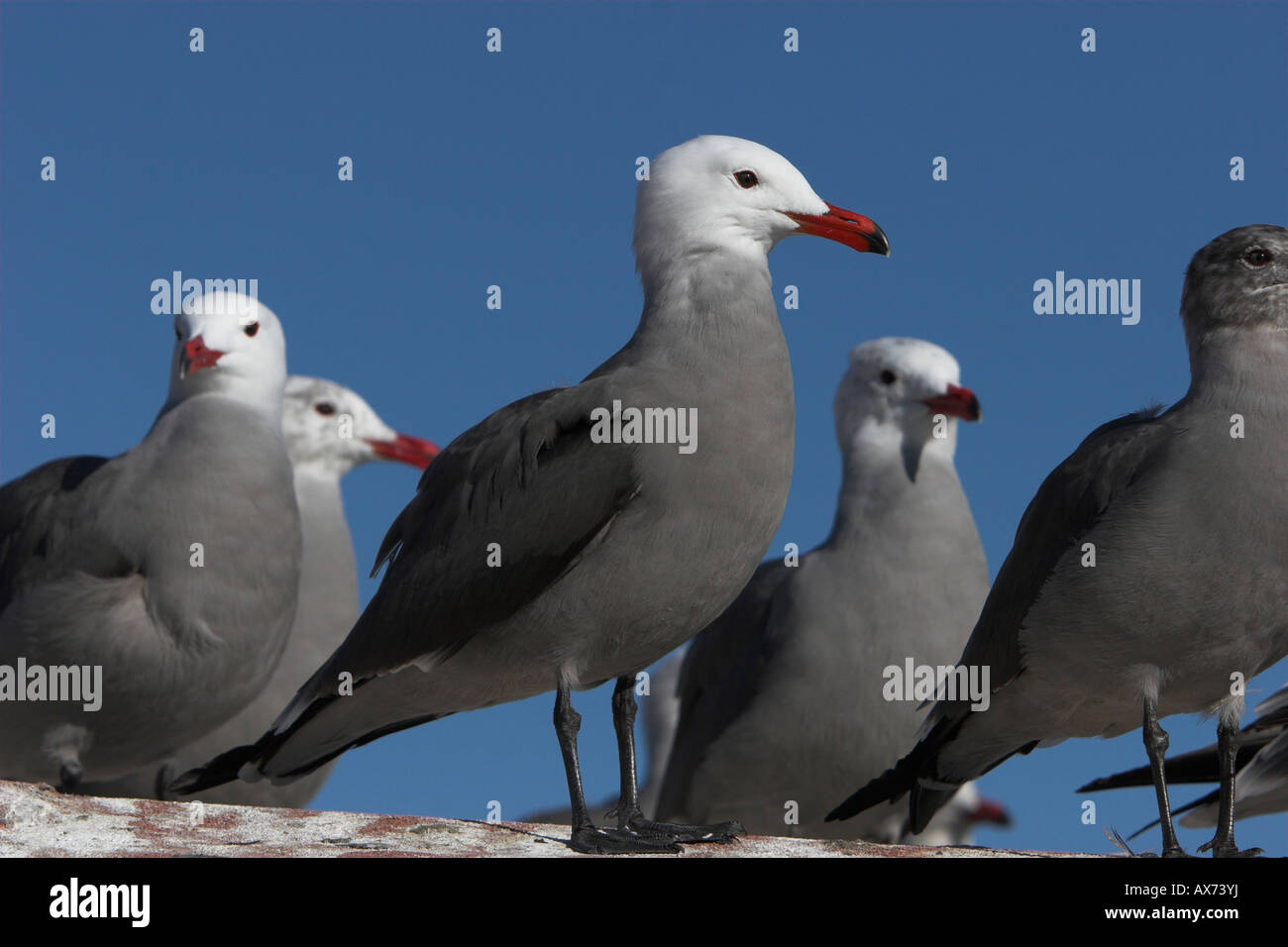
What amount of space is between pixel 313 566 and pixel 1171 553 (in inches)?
303

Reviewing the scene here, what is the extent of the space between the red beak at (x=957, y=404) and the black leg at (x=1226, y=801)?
4490mm

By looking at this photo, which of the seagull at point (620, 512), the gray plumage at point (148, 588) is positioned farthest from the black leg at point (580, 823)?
the gray plumage at point (148, 588)

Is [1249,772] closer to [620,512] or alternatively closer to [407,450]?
[620,512]

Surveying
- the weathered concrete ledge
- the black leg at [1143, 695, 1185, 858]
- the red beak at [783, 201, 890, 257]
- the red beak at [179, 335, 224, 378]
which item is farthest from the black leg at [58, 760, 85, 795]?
the black leg at [1143, 695, 1185, 858]

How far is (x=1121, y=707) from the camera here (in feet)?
22.0

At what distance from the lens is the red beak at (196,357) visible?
991 cm

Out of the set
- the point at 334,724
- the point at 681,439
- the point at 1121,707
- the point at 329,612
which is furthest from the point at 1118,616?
the point at 329,612

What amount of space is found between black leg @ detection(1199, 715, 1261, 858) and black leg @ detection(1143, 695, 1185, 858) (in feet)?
0.57

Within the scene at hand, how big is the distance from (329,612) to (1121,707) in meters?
6.93

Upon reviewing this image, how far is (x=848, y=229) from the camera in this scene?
6805 millimetres

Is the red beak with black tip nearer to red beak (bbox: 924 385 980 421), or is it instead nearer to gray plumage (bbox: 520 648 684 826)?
gray plumage (bbox: 520 648 684 826)

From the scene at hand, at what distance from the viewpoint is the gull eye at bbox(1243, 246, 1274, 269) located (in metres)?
6.67

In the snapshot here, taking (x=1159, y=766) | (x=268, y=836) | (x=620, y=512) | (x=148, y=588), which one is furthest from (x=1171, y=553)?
(x=148, y=588)

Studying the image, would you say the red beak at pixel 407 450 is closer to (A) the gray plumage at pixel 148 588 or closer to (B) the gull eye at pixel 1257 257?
(A) the gray plumage at pixel 148 588
